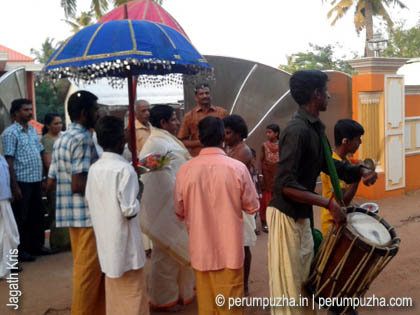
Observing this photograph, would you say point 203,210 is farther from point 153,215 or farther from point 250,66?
point 250,66

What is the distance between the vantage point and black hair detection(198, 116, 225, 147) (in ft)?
11.4

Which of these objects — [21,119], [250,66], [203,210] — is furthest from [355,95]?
[203,210]

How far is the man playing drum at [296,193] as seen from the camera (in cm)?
292

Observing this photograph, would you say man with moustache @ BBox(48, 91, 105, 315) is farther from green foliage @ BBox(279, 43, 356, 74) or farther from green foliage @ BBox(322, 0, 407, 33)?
green foliage @ BBox(279, 43, 356, 74)

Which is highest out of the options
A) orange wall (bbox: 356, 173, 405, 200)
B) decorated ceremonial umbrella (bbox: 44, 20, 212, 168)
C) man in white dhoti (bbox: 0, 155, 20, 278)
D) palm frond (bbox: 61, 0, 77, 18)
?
palm frond (bbox: 61, 0, 77, 18)

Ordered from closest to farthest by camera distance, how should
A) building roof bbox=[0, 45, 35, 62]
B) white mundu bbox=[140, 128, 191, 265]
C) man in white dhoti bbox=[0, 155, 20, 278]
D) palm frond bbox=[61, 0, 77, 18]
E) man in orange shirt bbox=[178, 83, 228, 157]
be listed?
1. white mundu bbox=[140, 128, 191, 265]
2. man in white dhoti bbox=[0, 155, 20, 278]
3. man in orange shirt bbox=[178, 83, 228, 157]
4. palm frond bbox=[61, 0, 77, 18]
5. building roof bbox=[0, 45, 35, 62]

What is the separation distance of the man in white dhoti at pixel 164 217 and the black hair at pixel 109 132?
2.47ft

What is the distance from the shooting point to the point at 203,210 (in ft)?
11.1

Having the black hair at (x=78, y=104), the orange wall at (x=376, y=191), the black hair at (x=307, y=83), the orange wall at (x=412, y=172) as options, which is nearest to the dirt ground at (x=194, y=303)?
the black hair at (x=78, y=104)

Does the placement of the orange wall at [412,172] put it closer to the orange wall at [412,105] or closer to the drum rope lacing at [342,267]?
the orange wall at [412,105]

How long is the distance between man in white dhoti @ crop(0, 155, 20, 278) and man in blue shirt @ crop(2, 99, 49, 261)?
248 mm

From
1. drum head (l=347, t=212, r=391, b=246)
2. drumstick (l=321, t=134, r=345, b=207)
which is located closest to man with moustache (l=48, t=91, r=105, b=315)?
drumstick (l=321, t=134, r=345, b=207)

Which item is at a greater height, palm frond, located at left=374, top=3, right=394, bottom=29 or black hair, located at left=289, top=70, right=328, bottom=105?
palm frond, located at left=374, top=3, right=394, bottom=29

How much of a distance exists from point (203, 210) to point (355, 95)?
7198 millimetres
